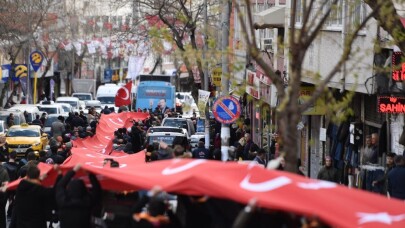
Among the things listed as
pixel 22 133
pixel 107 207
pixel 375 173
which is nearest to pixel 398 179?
pixel 375 173

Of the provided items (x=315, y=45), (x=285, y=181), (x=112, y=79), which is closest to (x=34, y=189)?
(x=285, y=181)

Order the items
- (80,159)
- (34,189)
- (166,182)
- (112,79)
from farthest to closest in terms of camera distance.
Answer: (112,79)
(80,159)
(34,189)
(166,182)

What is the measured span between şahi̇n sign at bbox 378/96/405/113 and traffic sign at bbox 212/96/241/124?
5308 mm

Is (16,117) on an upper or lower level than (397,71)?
lower

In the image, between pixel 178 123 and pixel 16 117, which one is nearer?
pixel 178 123

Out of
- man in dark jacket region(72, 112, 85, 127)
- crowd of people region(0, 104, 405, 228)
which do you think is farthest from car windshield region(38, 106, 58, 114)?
crowd of people region(0, 104, 405, 228)

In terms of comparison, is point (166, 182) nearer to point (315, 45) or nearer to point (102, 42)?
point (315, 45)

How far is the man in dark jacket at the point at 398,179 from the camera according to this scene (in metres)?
20.6

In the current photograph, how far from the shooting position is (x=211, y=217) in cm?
1402

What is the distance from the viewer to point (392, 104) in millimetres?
23016

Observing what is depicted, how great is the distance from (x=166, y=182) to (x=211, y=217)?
0.92 meters

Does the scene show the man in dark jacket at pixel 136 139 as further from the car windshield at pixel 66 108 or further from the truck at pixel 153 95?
the truck at pixel 153 95

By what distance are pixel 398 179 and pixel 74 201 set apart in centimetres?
741

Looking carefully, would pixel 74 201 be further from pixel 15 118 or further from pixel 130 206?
pixel 15 118
